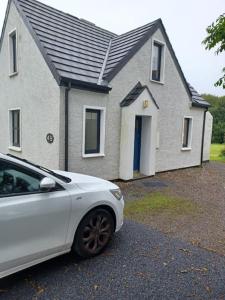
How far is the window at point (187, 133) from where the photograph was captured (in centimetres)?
1195

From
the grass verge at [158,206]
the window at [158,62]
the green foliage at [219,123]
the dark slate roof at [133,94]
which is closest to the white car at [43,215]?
the grass verge at [158,206]

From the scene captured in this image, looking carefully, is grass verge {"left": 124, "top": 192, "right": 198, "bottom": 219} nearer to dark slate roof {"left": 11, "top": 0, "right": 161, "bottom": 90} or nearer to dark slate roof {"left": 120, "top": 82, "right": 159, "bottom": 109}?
dark slate roof {"left": 120, "top": 82, "right": 159, "bottom": 109}

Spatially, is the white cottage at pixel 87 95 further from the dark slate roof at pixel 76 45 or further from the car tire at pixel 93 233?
the car tire at pixel 93 233

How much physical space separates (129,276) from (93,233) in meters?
0.79

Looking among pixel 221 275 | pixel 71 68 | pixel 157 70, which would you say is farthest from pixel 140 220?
pixel 157 70

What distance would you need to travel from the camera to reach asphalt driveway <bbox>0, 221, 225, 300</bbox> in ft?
9.14

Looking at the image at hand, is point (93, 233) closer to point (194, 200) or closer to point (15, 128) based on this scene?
point (194, 200)

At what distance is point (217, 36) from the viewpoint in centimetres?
445

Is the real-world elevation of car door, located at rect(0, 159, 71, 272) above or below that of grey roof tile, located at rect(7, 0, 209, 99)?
below

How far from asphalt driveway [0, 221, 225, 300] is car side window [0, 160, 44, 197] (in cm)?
116

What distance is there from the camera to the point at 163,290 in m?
2.87

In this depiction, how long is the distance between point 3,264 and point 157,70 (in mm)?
9537

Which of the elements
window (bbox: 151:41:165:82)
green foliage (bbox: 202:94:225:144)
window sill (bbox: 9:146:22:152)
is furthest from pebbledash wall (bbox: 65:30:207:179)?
Answer: green foliage (bbox: 202:94:225:144)

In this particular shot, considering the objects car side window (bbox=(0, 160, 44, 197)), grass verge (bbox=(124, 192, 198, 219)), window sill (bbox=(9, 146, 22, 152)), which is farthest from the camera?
window sill (bbox=(9, 146, 22, 152))
